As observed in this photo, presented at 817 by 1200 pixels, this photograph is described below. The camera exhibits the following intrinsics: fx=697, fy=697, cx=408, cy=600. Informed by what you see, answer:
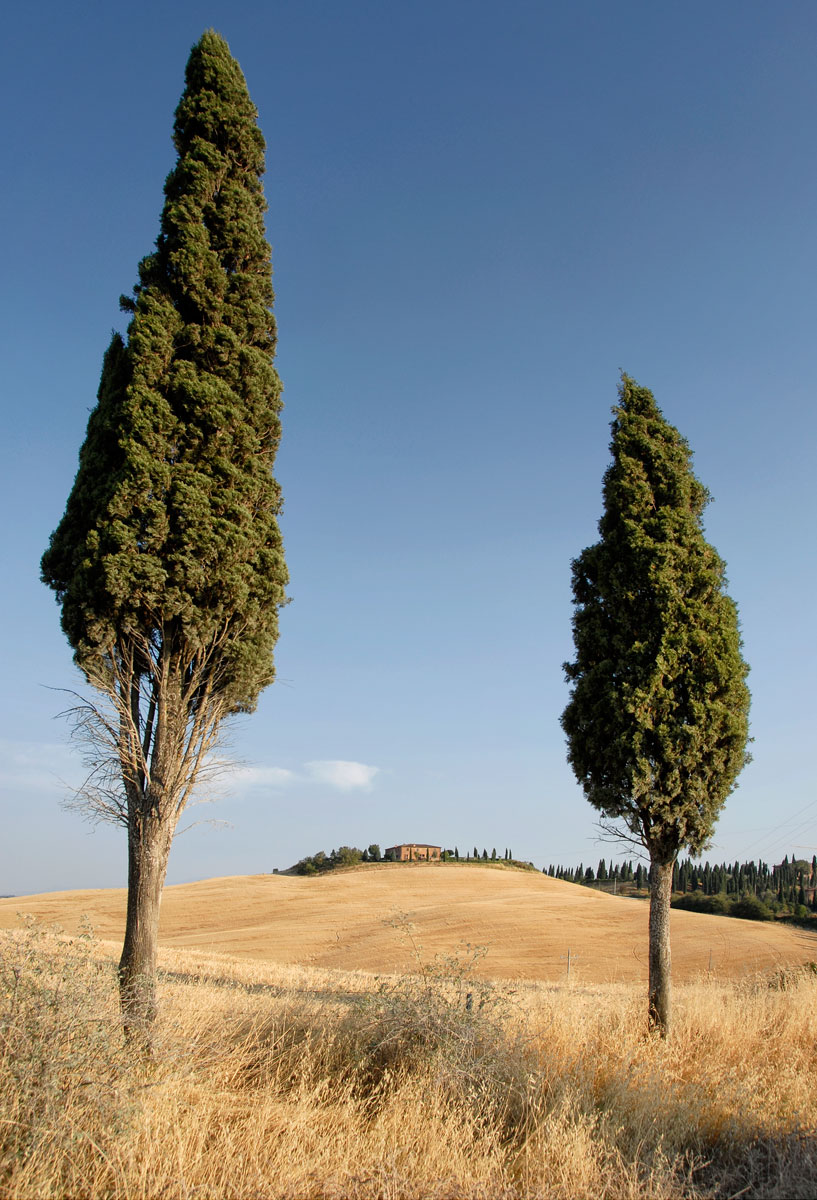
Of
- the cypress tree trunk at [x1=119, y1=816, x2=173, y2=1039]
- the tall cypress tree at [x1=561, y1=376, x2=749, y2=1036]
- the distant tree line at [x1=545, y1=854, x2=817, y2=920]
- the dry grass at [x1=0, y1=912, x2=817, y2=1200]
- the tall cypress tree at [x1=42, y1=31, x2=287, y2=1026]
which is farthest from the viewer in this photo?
the distant tree line at [x1=545, y1=854, x2=817, y2=920]

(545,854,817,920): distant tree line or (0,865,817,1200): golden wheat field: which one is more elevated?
(0,865,817,1200): golden wheat field

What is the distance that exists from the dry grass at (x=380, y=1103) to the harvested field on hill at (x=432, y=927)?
13685mm

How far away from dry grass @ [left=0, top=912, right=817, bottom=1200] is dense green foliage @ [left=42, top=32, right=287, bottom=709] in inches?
156

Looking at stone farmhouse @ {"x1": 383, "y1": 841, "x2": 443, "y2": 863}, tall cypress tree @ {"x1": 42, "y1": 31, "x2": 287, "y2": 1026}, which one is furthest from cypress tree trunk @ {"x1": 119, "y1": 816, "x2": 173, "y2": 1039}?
stone farmhouse @ {"x1": 383, "y1": 841, "x2": 443, "y2": 863}

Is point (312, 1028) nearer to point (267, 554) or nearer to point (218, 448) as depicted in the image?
point (267, 554)

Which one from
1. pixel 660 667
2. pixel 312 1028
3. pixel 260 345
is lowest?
pixel 312 1028

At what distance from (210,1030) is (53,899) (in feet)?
180

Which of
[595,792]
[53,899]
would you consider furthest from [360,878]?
[595,792]

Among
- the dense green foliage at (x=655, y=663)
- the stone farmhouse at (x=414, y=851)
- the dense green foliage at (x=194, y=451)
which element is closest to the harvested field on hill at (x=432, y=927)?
the dense green foliage at (x=655, y=663)

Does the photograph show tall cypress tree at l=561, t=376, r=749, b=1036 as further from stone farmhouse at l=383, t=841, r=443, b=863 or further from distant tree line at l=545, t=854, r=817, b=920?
stone farmhouse at l=383, t=841, r=443, b=863

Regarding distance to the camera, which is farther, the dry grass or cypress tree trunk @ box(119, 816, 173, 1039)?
cypress tree trunk @ box(119, 816, 173, 1039)

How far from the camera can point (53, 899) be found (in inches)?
2057

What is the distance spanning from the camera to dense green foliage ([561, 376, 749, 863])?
10.9 m

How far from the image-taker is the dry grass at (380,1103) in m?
4.24
